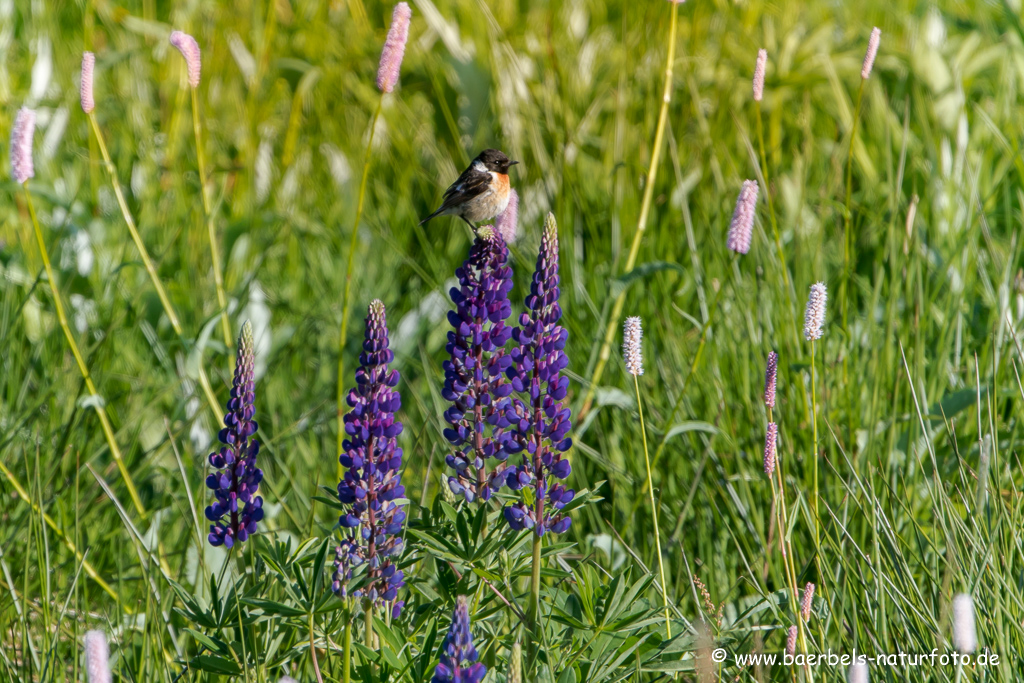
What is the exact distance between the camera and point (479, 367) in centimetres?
162

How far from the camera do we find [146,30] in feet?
13.7

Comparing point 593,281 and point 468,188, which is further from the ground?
point 468,188

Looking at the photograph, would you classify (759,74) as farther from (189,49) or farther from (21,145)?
(21,145)

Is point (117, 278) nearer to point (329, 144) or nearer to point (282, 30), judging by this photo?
point (329, 144)

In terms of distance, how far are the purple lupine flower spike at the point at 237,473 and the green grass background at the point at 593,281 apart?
25cm

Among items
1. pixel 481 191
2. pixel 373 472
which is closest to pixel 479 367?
pixel 373 472

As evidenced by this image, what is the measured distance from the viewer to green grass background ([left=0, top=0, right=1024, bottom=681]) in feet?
6.77

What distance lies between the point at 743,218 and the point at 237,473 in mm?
1157

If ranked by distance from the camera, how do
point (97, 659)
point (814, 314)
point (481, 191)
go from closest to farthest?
1. point (97, 659)
2. point (814, 314)
3. point (481, 191)

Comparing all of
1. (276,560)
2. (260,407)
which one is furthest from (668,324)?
(276,560)

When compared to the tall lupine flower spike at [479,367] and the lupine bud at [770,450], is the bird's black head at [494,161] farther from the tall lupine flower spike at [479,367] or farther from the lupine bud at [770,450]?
the lupine bud at [770,450]

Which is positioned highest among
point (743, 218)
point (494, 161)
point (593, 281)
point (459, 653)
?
point (494, 161)

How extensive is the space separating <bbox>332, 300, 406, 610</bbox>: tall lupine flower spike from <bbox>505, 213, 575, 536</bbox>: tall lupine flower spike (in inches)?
7.9

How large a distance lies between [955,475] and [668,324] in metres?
0.97
